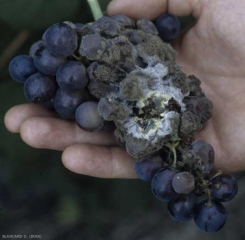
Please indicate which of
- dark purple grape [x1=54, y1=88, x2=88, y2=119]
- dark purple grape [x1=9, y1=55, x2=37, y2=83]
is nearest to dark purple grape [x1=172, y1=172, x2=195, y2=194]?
dark purple grape [x1=54, y1=88, x2=88, y2=119]

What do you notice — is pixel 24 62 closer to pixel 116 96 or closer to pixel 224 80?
pixel 116 96

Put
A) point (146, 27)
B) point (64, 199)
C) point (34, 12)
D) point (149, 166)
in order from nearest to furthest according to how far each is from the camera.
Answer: point (149, 166), point (146, 27), point (34, 12), point (64, 199)

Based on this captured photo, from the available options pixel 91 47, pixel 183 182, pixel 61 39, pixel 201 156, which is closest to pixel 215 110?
pixel 201 156

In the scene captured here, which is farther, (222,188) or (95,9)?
(95,9)

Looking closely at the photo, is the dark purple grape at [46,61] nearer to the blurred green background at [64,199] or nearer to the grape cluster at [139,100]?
the grape cluster at [139,100]

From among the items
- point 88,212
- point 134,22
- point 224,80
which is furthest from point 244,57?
point 88,212

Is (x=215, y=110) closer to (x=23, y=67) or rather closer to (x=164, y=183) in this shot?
(x=164, y=183)
